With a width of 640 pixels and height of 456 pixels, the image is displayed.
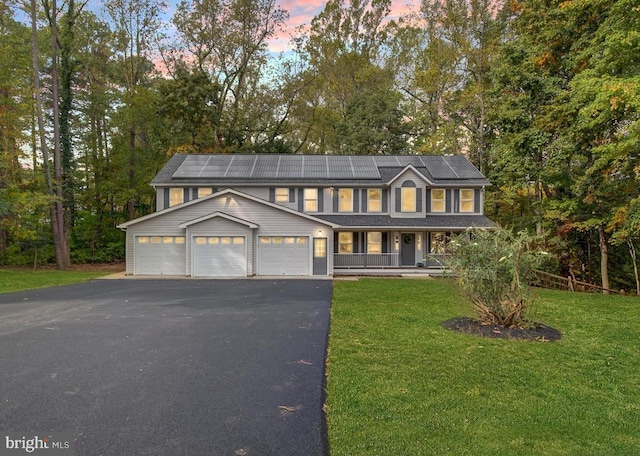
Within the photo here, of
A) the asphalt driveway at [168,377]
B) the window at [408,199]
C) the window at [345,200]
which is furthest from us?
the window at [345,200]

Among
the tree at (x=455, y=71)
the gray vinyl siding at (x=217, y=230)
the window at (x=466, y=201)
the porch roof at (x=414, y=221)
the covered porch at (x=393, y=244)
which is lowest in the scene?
the covered porch at (x=393, y=244)

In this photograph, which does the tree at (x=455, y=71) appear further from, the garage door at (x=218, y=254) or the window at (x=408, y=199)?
the garage door at (x=218, y=254)

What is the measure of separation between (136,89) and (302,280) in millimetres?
20895

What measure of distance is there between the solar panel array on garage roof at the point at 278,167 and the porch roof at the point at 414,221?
2410 mm

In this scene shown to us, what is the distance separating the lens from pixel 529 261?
7.09 meters

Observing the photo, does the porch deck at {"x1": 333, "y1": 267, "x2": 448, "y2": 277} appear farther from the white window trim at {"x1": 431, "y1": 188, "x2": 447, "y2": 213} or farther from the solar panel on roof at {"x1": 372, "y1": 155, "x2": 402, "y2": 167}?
the solar panel on roof at {"x1": 372, "y1": 155, "x2": 402, "y2": 167}

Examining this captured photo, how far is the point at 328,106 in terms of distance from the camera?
3228cm

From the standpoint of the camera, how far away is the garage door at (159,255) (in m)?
17.8

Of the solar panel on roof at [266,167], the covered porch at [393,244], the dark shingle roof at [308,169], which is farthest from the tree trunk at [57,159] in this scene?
the covered porch at [393,244]

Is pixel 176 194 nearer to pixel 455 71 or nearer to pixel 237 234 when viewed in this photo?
pixel 237 234

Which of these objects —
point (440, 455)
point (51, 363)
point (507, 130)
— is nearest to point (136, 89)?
point (507, 130)

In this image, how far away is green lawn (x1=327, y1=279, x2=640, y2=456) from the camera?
10.9 ft

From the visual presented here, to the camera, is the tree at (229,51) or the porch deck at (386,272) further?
the tree at (229,51)

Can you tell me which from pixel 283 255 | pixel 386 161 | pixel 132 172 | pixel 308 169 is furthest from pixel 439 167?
pixel 132 172
